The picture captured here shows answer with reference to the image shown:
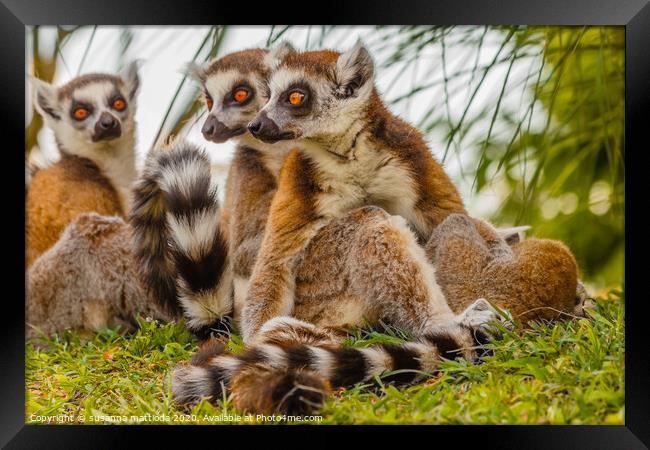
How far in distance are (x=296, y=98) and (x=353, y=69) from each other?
30 cm

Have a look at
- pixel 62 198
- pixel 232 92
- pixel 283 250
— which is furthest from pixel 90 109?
pixel 283 250

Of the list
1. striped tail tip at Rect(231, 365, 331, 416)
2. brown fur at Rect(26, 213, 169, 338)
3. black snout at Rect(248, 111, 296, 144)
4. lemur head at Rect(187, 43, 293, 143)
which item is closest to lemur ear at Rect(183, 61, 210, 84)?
lemur head at Rect(187, 43, 293, 143)

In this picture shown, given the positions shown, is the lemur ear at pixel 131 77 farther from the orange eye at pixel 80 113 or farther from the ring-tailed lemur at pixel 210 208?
the orange eye at pixel 80 113

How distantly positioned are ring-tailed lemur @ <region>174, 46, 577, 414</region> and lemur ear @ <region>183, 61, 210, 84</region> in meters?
0.46

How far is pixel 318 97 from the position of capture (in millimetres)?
2963

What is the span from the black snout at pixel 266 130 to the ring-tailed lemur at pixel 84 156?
1.13 metres

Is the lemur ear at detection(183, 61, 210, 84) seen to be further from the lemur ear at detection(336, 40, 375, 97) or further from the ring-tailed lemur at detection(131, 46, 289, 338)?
the lemur ear at detection(336, 40, 375, 97)

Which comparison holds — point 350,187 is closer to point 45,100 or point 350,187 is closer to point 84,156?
point 45,100

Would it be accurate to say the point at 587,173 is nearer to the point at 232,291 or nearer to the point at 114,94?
the point at 232,291

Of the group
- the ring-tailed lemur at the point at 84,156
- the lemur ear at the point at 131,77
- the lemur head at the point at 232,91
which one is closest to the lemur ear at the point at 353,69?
the lemur head at the point at 232,91

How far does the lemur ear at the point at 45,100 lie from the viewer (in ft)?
11.5

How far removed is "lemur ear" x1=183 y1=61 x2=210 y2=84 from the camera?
323 cm

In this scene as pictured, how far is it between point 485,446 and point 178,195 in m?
1.66

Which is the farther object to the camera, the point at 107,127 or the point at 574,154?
the point at 107,127
